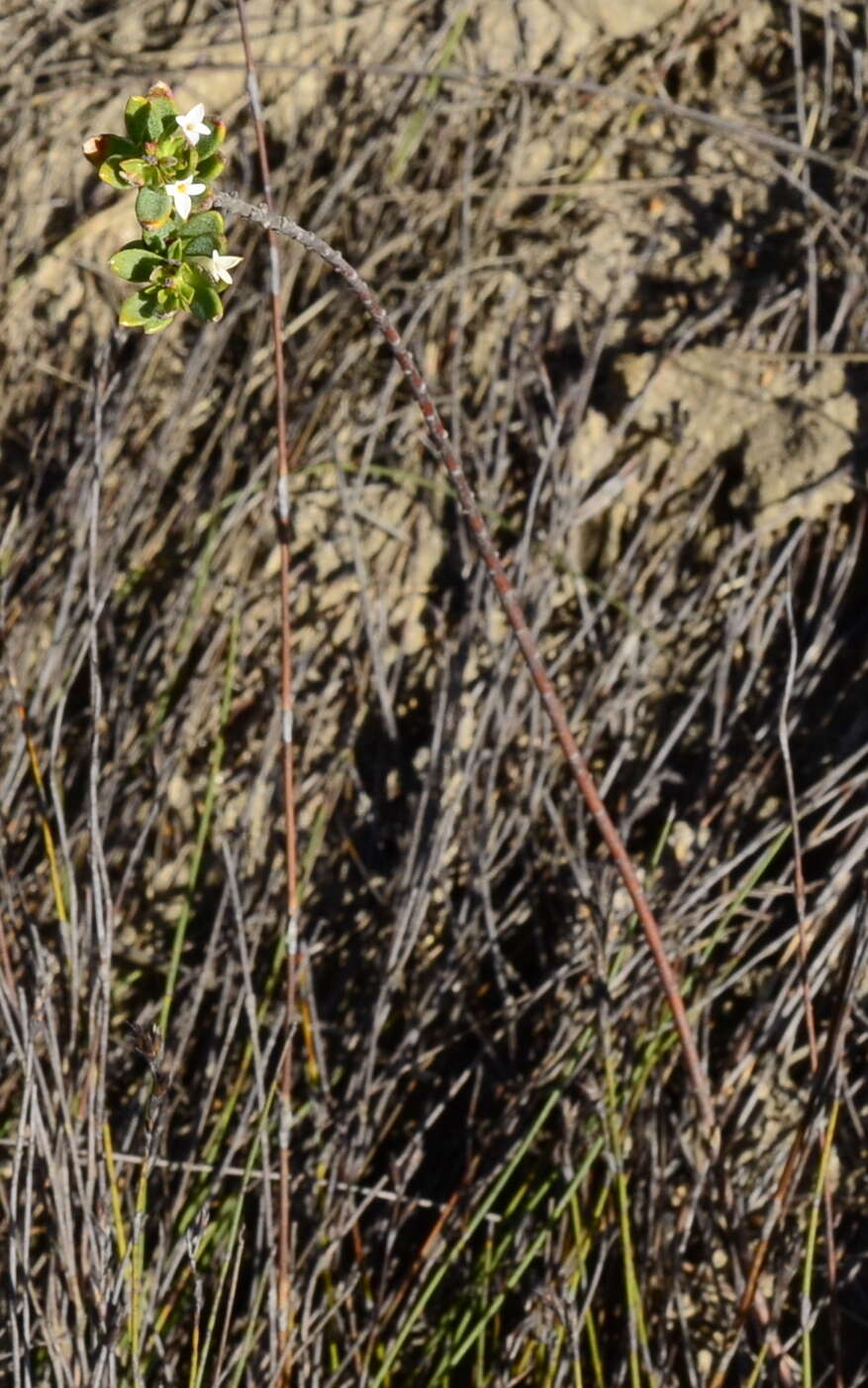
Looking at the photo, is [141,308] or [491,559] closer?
[141,308]

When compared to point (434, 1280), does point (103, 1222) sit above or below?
above

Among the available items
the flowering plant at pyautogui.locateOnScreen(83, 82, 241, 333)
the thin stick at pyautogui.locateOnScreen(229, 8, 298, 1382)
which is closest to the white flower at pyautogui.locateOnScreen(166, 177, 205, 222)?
the flowering plant at pyautogui.locateOnScreen(83, 82, 241, 333)

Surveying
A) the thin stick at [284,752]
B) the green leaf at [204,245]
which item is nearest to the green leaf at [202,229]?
the green leaf at [204,245]

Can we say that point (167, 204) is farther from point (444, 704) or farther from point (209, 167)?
point (444, 704)

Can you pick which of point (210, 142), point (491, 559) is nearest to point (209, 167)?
point (210, 142)

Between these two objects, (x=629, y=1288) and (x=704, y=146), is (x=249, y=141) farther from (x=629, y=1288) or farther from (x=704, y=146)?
(x=629, y=1288)

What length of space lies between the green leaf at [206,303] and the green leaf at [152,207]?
5 centimetres

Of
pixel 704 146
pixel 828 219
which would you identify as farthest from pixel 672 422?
pixel 704 146

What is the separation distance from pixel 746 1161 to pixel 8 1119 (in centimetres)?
86

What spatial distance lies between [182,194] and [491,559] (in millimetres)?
371

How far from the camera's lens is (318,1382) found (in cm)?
138

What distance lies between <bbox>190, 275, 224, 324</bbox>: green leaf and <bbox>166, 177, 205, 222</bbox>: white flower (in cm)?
4

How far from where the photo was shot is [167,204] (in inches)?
31.5

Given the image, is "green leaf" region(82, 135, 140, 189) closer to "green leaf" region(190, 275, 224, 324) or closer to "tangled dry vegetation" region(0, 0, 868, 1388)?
"green leaf" region(190, 275, 224, 324)
